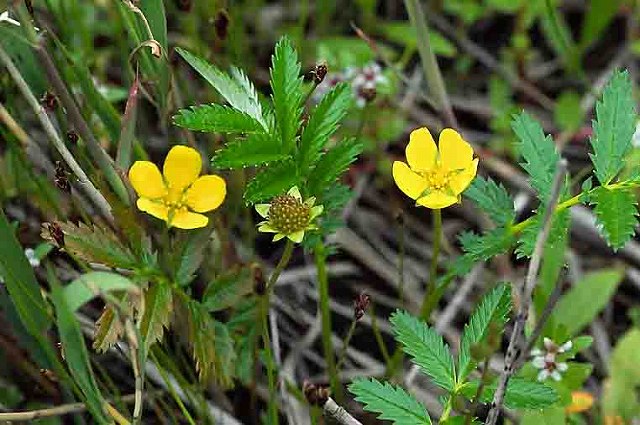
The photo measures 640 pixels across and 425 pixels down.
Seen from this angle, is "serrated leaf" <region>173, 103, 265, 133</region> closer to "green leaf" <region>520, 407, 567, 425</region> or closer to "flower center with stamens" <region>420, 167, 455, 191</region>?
"flower center with stamens" <region>420, 167, 455, 191</region>

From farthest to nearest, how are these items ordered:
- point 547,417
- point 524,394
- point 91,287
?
1. point 547,417
2. point 524,394
3. point 91,287

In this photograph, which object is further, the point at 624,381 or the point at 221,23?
the point at 624,381

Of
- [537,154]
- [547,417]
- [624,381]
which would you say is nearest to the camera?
[537,154]

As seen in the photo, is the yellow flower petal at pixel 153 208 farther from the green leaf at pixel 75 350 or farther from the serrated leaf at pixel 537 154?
the serrated leaf at pixel 537 154

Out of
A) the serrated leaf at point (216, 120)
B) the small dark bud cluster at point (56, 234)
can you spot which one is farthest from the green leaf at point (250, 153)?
the small dark bud cluster at point (56, 234)

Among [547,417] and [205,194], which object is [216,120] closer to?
[205,194]

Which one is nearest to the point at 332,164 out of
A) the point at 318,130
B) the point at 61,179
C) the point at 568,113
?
the point at 318,130

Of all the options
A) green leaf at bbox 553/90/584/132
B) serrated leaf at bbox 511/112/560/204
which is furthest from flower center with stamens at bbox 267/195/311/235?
green leaf at bbox 553/90/584/132

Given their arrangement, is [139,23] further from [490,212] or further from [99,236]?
[490,212]

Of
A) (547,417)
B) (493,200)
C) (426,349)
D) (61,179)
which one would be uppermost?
(61,179)
